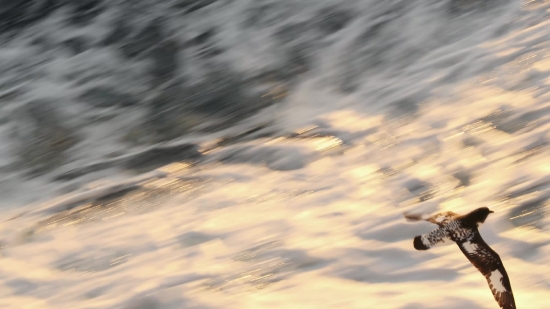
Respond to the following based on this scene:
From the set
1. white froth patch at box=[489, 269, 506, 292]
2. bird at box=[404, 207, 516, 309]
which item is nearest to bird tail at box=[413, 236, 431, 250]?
bird at box=[404, 207, 516, 309]

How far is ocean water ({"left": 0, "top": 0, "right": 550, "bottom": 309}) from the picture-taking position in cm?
149

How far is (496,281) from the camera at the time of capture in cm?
136

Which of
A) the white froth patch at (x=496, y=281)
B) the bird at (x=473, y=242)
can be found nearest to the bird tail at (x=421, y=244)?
the bird at (x=473, y=242)

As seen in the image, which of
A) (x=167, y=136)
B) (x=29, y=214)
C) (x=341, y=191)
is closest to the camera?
(x=341, y=191)

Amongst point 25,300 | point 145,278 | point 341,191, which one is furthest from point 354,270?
point 25,300

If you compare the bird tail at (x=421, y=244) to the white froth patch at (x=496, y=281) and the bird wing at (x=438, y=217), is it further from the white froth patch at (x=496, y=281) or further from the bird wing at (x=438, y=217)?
the white froth patch at (x=496, y=281)

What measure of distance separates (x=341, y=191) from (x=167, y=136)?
76cm

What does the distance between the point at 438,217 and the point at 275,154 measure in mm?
611

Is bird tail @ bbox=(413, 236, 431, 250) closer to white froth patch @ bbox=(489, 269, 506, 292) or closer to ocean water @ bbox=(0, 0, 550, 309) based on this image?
ocean water @ bbox=(0, 0, 550, 309)

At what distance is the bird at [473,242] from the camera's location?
4.42 feet

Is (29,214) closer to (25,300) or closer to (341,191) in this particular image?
(25,300)

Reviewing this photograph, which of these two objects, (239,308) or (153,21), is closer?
(239,308)

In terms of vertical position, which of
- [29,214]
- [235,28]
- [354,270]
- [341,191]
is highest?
[235,28]

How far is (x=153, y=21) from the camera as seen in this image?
286cm
